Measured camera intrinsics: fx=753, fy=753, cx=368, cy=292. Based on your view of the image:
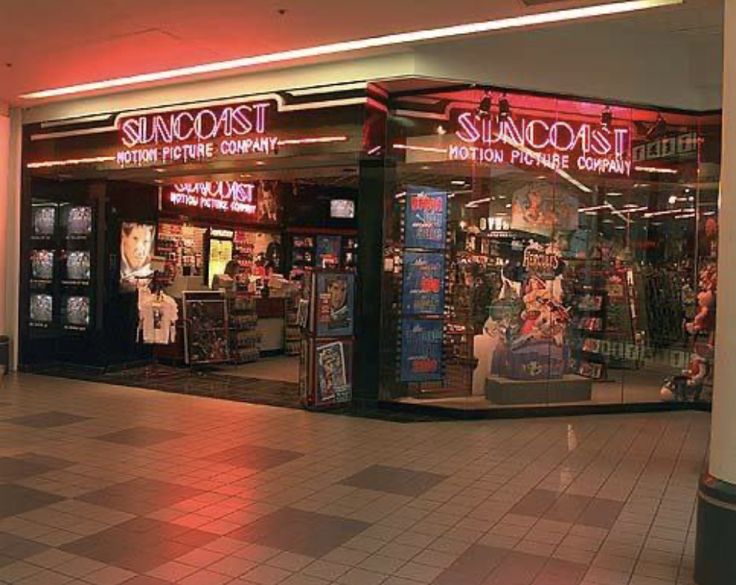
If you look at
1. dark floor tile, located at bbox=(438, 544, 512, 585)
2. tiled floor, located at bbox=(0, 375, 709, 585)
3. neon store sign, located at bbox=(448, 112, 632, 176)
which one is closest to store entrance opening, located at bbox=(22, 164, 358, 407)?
neon store sign, located at bbox=(448, 112, 632, 176)

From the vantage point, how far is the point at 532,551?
13.4 feet

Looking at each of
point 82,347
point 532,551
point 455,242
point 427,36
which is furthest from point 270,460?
point 82,347

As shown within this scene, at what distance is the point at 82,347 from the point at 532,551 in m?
7.97

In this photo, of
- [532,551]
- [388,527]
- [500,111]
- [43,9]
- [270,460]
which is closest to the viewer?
[532,551]

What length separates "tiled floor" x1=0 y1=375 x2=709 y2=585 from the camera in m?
3.81

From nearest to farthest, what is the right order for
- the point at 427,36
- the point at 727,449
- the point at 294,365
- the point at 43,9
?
the point at 727,449
the point at 43,9
the point at 427,36
the point at 294,365

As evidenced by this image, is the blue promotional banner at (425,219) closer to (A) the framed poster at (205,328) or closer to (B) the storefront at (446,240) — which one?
(B) the storefront at (446,240)

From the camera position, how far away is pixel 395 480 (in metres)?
5.43

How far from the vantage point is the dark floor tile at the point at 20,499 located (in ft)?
15.0

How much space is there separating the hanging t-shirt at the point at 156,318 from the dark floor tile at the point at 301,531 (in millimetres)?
5765

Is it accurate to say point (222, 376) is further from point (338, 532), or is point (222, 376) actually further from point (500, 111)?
point (338, 532)

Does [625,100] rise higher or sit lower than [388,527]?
higher

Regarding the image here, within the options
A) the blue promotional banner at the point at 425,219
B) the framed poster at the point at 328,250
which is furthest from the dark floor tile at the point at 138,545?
the framed poster at the point at 328,250

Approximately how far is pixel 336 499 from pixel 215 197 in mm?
8270
